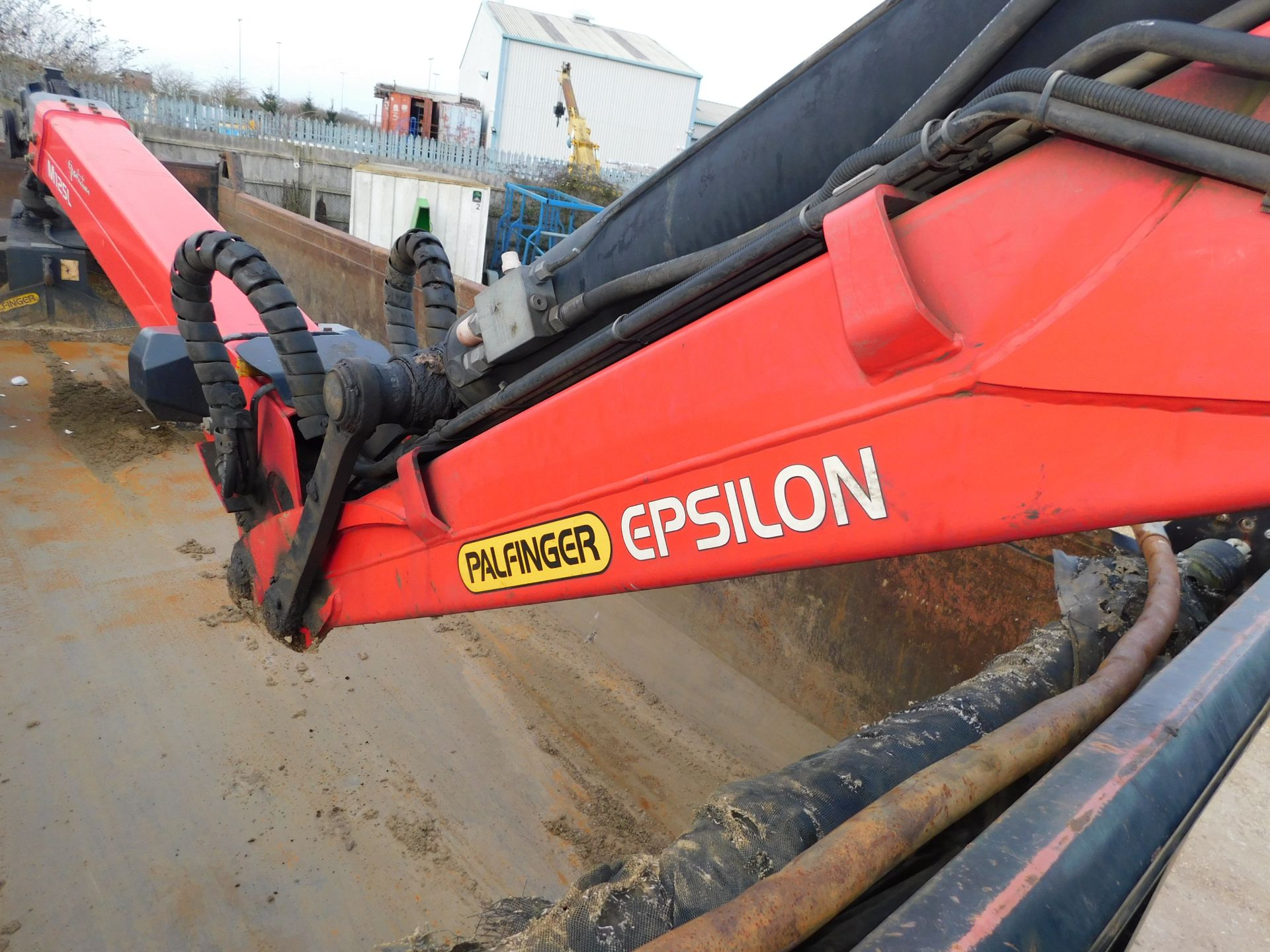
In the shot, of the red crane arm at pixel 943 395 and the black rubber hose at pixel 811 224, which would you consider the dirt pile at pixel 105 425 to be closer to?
the black rubber hose at pixel 811 224

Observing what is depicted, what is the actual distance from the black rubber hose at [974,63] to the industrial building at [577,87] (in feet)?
86.3

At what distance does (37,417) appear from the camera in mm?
5320

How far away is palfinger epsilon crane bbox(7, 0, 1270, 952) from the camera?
81 cm

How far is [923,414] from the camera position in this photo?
1.02 metres

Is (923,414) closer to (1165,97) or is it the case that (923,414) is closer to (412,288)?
(1165,97)

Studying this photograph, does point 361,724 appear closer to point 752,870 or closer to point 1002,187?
point 752,870

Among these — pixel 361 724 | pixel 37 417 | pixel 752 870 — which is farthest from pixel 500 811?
pixel 37 417

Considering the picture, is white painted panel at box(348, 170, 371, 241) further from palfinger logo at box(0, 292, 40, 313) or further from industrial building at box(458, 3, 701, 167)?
industrial building at box(458, 3, 701, 167)

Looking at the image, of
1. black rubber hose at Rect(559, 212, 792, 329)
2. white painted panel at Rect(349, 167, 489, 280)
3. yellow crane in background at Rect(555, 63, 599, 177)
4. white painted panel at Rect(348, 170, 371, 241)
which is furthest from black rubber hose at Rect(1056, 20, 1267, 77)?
yellow crane in background at Rect(555, 63, 599, 177)

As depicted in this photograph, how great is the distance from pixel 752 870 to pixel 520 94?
27681 mm

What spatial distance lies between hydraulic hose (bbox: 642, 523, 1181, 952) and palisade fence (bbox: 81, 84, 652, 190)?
1349cm

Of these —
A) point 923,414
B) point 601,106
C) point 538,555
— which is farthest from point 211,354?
point 601,106

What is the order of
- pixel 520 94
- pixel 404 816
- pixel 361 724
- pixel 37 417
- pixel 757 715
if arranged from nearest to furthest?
pixel 404 816 < pixel 361 724 < pixel 757 715 < pixel 37 417 < pixel 520 94

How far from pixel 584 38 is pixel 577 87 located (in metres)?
2.86
